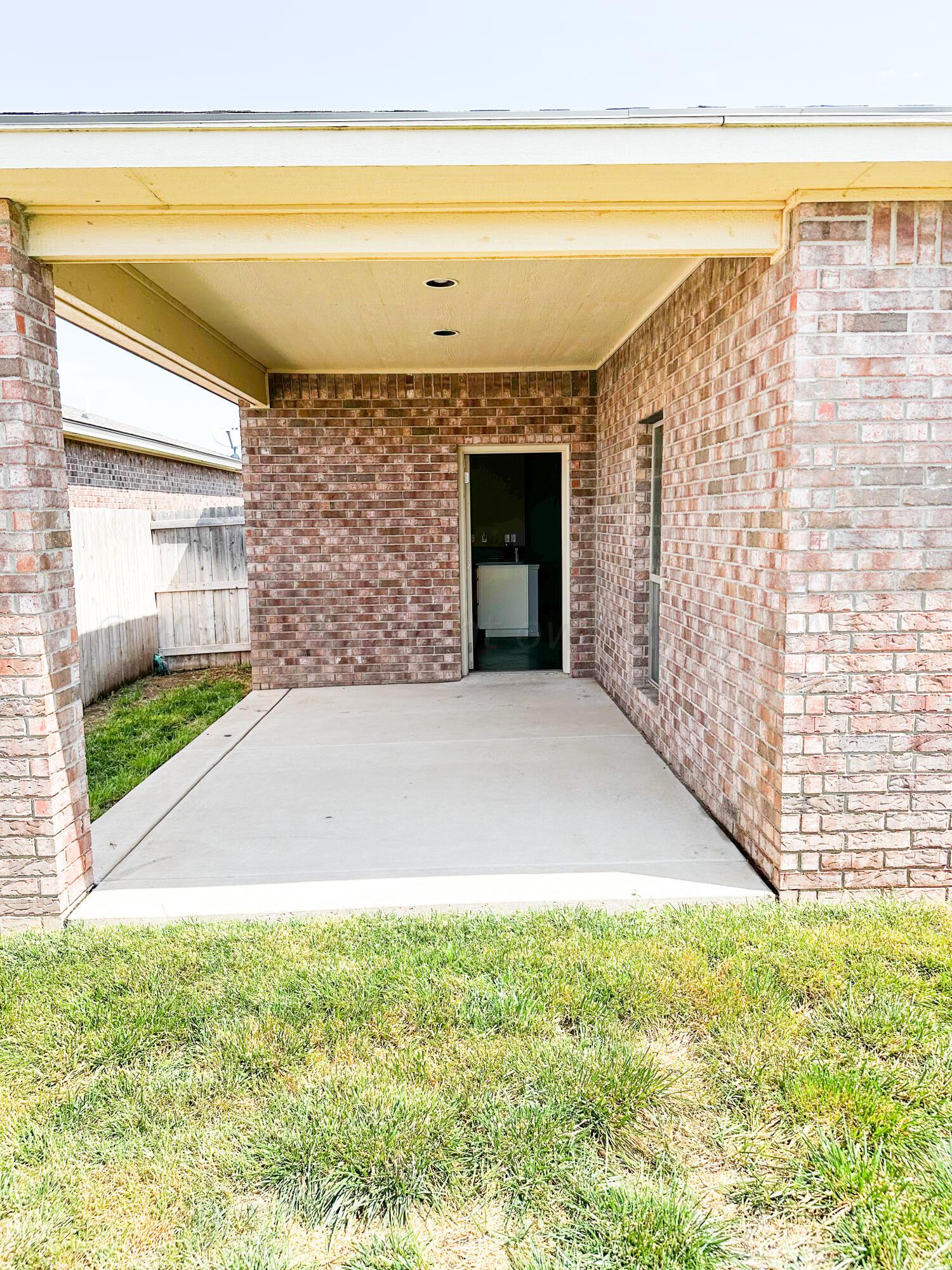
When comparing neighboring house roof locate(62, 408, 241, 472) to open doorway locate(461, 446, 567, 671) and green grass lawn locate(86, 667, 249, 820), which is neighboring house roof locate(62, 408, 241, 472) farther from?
open doorway locate(461, 446, 567, 671)

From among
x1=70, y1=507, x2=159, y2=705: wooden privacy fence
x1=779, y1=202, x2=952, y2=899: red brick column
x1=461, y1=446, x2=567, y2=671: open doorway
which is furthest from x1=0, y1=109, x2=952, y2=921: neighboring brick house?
x1=70, y1=507, x2=159, y2=705: wooden privacy fence

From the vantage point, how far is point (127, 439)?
10.9 m

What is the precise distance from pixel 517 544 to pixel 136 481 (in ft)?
19.3

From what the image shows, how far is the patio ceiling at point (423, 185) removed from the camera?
273cm

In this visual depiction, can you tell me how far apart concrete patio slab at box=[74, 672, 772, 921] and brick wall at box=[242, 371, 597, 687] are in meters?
1.46

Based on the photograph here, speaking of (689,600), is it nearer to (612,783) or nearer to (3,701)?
(612,783)

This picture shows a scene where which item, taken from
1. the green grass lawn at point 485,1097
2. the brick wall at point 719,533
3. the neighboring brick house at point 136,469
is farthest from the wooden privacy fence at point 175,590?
the green grass lawn at point 485,1097

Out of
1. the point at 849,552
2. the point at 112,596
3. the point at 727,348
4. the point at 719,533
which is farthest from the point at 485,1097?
the point at 112,596

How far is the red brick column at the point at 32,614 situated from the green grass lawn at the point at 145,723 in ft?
4.46

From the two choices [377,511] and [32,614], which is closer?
[32,614]

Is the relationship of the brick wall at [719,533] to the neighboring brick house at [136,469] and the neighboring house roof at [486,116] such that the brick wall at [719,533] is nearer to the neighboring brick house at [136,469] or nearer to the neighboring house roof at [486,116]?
the neighboring house roof at [486,116]

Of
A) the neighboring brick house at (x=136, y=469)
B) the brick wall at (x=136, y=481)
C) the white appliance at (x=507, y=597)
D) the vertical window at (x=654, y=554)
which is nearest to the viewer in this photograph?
the vertical window at (x=654, y=554)

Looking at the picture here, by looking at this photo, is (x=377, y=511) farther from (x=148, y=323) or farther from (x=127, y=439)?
(x=127, y=439)

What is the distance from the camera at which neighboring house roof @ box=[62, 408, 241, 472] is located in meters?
9.38
